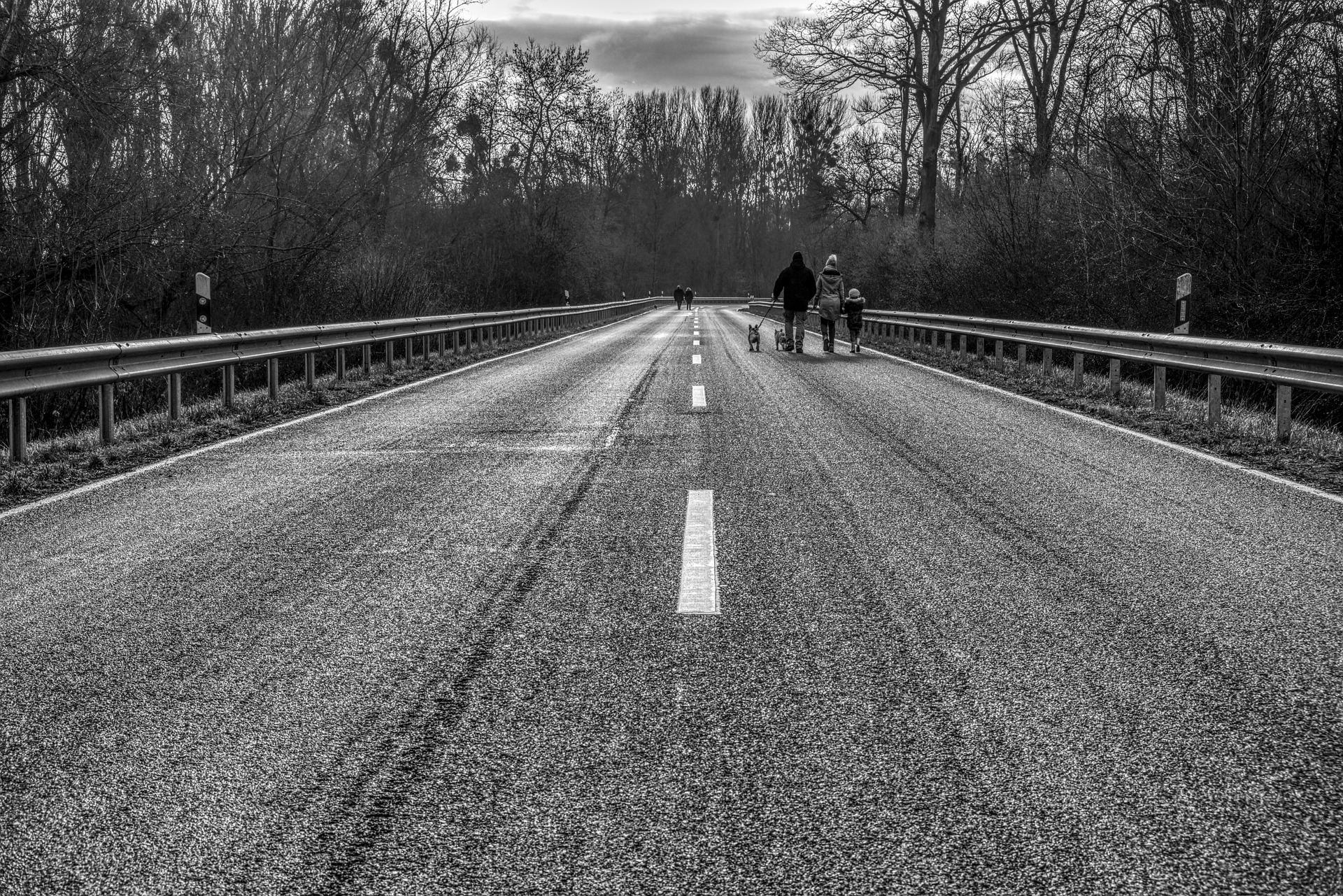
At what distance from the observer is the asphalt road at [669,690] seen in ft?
8.25

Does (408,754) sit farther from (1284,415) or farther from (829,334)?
(829,334)

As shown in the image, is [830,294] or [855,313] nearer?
[830,294]

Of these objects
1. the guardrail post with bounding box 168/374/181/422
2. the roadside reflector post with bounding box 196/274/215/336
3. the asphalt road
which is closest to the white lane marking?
the asphalt road

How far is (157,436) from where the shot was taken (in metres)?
9.97

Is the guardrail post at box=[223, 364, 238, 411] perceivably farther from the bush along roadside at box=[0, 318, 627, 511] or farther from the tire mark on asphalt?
the tire mark on asphalt

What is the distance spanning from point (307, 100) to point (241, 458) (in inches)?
531

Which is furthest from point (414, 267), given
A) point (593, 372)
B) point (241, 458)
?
point (241, 458)

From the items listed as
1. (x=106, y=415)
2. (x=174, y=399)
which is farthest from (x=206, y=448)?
(x=174, y=399)

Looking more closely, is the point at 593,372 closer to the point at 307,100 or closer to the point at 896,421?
the point at 896,421

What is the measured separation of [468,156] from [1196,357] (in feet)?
110

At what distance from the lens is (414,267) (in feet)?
90.0

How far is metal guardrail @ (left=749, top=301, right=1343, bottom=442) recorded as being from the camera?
29.8 ft

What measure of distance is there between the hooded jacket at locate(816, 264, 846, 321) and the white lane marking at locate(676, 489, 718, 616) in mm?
14525

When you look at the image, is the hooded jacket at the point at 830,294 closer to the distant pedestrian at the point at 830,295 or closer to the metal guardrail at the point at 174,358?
the distant pedestrian at the point at 830,295
